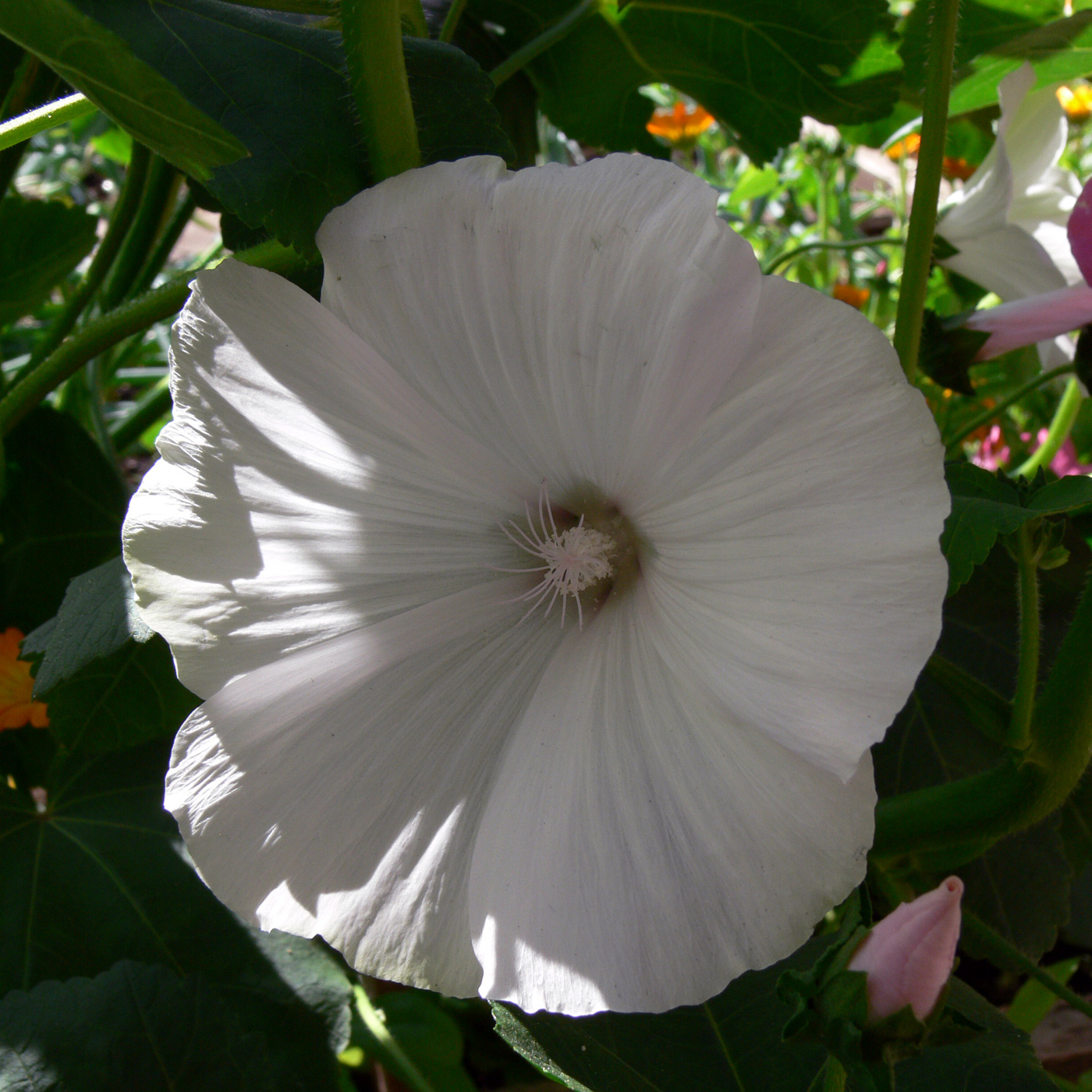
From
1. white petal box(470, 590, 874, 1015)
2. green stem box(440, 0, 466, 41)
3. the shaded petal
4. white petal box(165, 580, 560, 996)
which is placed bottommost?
the shaded petal

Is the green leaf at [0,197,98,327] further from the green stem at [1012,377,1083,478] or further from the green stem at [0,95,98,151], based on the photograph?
the green stem at [1012,377,1083,478]

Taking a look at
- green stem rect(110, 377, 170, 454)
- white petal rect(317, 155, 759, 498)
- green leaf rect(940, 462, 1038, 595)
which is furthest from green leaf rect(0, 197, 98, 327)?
green leaf rect(940, 462, 1038, 595)

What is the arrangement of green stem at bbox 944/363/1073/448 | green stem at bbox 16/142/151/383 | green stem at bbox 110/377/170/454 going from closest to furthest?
green stem at bbox 944/363/1073/448, green stem at bbox 16/142/151/383, green stem at bbox 110/377/170/454

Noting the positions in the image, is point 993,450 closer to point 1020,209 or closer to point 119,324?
point 1020,209

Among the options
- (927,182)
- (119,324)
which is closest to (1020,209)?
(927,182)

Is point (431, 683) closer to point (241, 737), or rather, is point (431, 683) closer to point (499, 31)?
point (241, 737)

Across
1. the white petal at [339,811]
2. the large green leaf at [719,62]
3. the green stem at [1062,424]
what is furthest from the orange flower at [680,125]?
the white petal at [339,811]

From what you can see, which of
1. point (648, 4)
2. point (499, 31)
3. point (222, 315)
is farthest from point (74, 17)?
point (499, 31)
